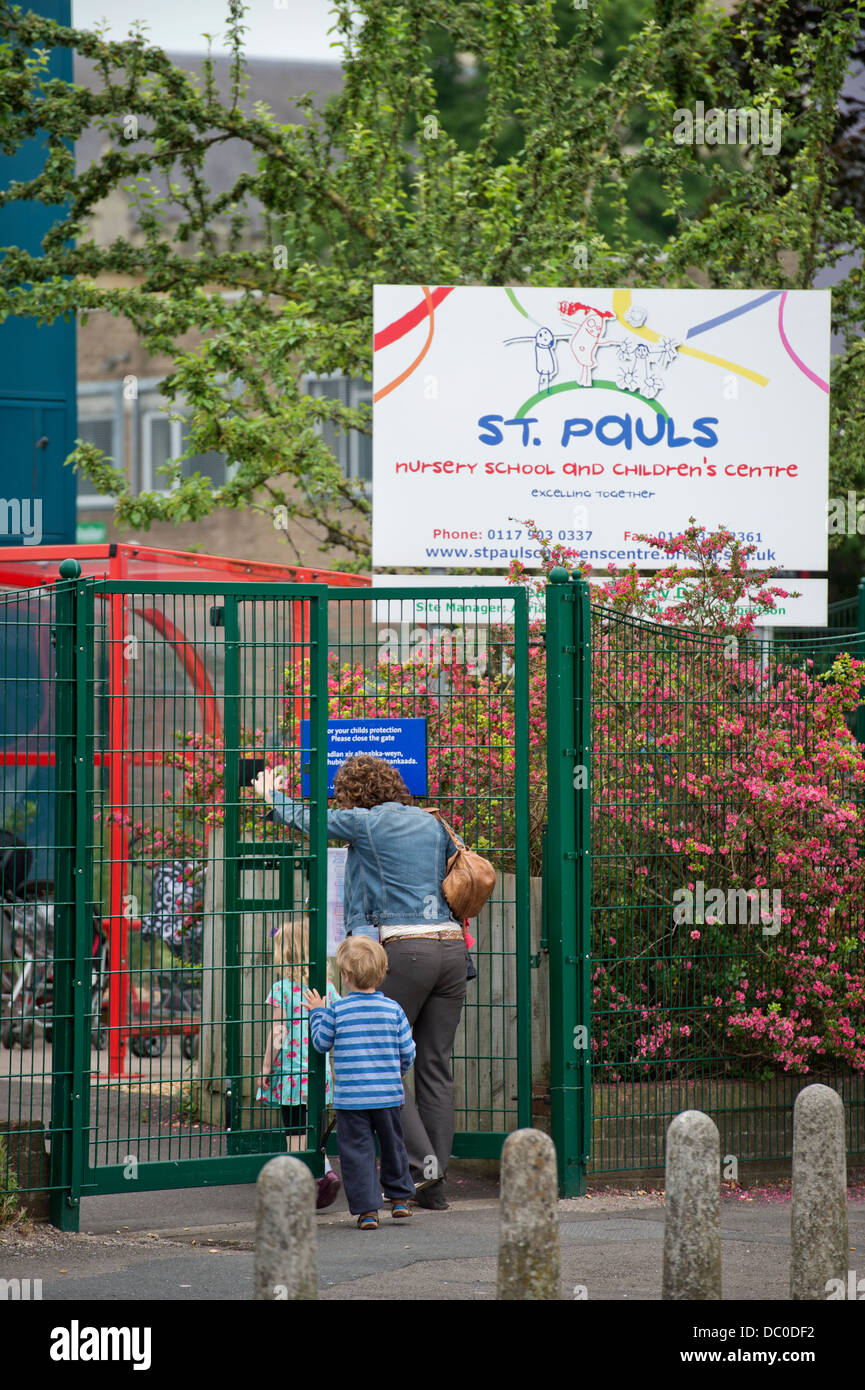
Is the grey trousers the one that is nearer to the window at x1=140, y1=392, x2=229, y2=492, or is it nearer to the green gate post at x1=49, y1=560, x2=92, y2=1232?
the green gate post at x1=49, y1=560, x2=92, y2=1232

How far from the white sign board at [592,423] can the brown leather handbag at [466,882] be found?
12.9 ft

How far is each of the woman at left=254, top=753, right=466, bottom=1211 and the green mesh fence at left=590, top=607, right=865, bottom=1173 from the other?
74 centimetres

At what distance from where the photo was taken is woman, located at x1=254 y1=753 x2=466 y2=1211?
7.09 meters

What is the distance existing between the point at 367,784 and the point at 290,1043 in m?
1.17

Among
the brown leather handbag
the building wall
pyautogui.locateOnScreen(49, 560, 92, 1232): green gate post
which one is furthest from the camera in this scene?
the building wall

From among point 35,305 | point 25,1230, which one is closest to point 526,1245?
point 25,1230

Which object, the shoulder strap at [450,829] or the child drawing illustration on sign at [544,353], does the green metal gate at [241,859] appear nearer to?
the shoulder strap at [450,829]

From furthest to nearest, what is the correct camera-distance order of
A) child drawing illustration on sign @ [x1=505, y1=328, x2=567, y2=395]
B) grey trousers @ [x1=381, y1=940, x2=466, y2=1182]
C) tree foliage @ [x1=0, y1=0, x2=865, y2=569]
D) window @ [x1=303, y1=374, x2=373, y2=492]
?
window @ [x1=303, y1=374, x2=373, y2=492] → tree foliage @ [x1=0, y1=0, x2=865, y2=569] → child drawing illustration on sign @ [x1=505, y1=328, x2=567, y2=395] → grey trousers @ [x1=381, y1=940, x2=466, y2=1182]

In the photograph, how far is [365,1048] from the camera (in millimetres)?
6738

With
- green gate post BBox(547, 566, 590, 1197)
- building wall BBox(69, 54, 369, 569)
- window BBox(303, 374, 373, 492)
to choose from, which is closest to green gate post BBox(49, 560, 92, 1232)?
green gate post BBox(547, 566, 590, 1197)

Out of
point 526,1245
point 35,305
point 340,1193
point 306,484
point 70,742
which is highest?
point 35,305

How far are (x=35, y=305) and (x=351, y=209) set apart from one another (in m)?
2.85
